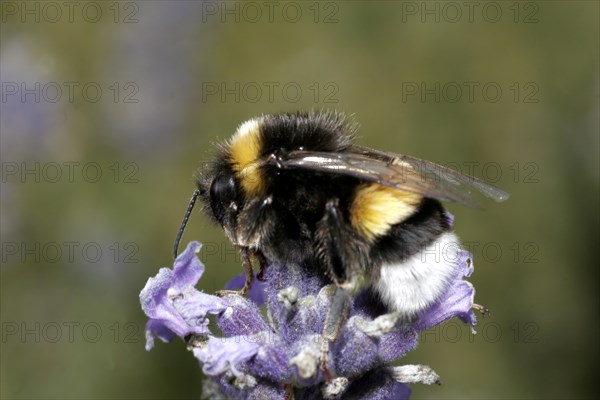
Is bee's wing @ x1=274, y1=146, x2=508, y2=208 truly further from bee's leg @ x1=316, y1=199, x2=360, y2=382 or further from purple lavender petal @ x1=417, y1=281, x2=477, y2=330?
purple lavender petal @ x1=417, y1=281, x2=477, y2=330

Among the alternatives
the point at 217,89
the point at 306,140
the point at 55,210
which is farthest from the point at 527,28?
the point at 306,140

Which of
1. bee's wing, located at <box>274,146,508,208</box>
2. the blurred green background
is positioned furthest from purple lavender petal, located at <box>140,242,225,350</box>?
the blurred green background

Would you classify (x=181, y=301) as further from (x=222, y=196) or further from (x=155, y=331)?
(x=222, y=196)

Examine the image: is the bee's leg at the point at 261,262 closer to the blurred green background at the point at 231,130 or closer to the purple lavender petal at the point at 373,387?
the purple lavender petal at the point at 373,387

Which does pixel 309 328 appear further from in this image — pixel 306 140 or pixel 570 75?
pixel 570 75

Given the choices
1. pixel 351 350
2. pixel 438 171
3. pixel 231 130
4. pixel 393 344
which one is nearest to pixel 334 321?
pixel 351 350

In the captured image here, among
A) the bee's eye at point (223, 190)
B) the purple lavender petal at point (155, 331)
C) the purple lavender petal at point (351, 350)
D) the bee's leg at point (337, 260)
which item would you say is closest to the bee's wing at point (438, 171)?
the bee's leg at point (337, 260)
